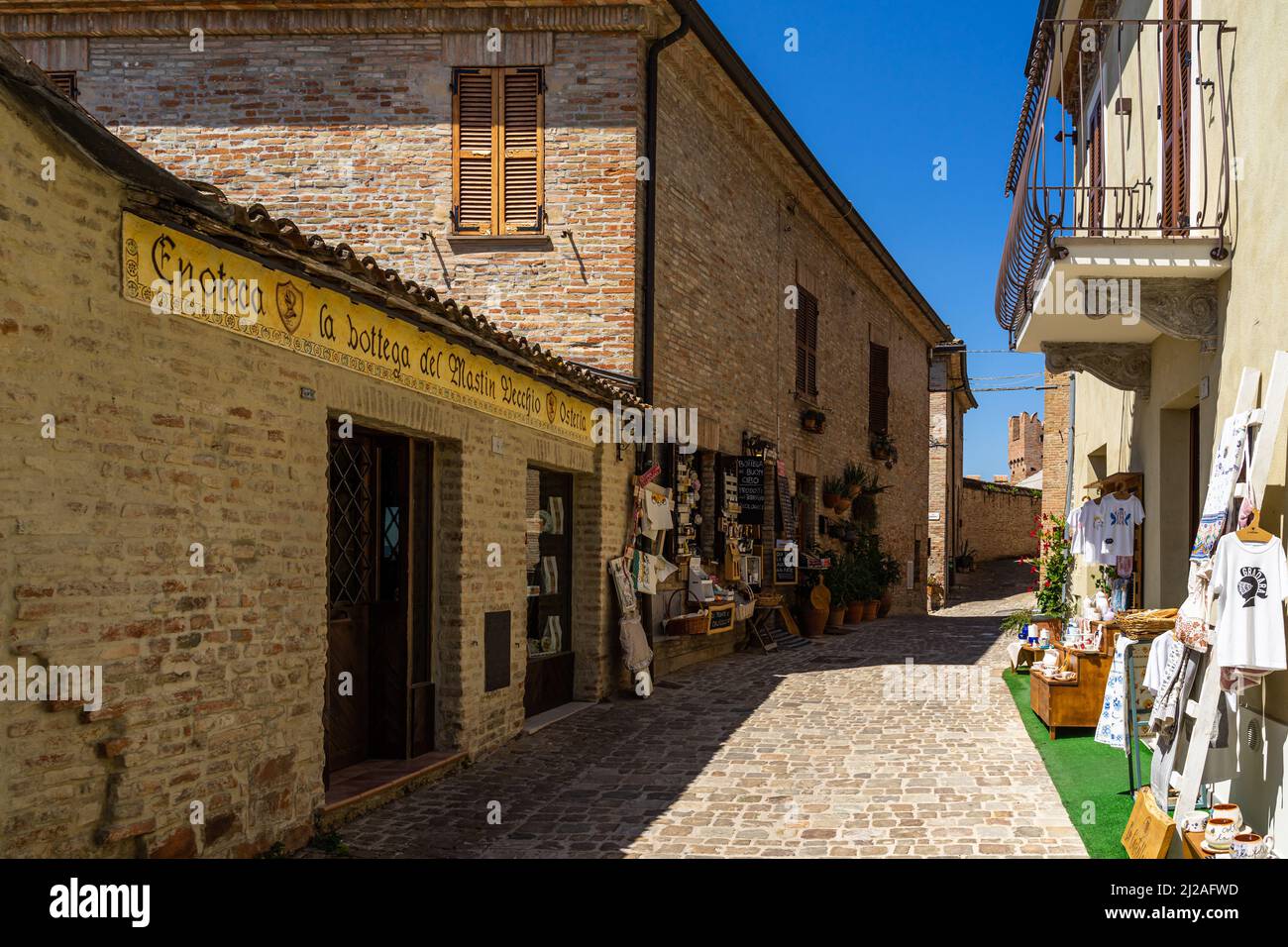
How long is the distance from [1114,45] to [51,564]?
9465mm

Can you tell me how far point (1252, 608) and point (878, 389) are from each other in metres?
19.0

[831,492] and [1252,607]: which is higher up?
[831,492]

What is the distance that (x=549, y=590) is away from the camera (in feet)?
34.6

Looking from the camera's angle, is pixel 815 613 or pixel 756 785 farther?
pixel 815 613

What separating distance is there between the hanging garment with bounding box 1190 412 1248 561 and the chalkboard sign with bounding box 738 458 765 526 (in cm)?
951

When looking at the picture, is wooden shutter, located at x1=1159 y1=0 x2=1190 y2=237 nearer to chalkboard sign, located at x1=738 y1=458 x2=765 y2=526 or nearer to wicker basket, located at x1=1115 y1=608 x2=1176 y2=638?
wicker basket, located at x1=1115 y1=608 x2=1176 y2=638

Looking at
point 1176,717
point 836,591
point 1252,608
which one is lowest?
point 836,591

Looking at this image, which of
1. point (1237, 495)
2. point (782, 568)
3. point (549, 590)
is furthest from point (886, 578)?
point (1237, 495)

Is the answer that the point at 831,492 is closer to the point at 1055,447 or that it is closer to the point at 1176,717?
the point at 1055,447

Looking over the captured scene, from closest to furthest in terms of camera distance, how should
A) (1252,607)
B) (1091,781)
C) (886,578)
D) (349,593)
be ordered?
(1252,607)
(349,593)
(1091,781)
(886,578)
